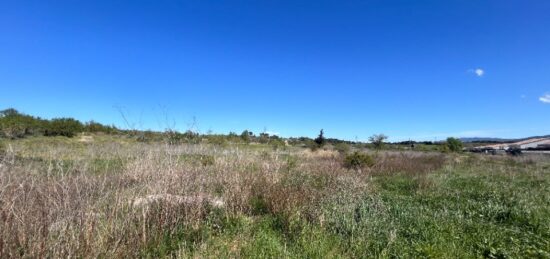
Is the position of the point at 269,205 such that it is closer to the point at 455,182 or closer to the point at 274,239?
the point at 274,239

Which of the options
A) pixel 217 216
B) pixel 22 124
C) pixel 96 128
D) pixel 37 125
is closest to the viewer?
pixel 217 216

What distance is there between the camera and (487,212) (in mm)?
7227

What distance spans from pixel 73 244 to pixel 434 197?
27.0ft

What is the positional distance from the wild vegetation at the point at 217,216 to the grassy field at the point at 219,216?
0.06 feet

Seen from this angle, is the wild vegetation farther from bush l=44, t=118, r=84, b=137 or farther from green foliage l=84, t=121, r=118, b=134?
green foliage l=84, t=121, r=118, b=134

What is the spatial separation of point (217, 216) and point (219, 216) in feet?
0.11

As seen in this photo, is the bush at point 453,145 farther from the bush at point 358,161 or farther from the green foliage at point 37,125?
the green foliage at point 37,125

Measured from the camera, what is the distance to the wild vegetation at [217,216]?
11.0 ft

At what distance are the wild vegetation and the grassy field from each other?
2cm

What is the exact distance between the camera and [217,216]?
5.79m

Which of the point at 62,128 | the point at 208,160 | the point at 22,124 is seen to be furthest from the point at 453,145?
the point at 22,124

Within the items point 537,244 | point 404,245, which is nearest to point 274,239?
point 404,245

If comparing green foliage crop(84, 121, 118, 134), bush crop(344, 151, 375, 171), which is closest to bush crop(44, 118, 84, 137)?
green foliage crop(84, 121, 118, 134)

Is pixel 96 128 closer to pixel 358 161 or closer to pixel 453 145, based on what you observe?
pixel 358 161
